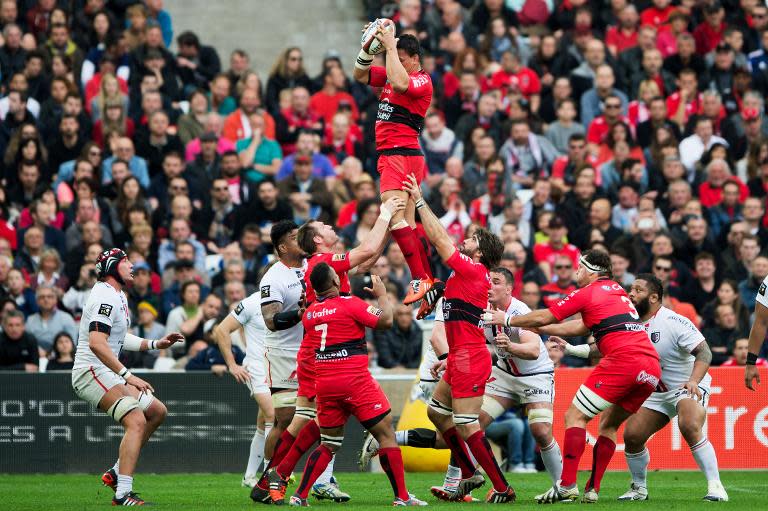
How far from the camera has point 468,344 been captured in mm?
14258

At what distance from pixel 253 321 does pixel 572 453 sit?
15.5 ft

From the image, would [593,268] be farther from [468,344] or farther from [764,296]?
[764,296]

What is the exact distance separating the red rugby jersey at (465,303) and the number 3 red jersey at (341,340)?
88cm

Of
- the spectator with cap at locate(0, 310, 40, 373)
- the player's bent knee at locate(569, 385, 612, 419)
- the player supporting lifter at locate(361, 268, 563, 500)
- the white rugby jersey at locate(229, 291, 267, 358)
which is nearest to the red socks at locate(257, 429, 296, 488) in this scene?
the player supporting lifter at locate(361, 268, 563, 500)

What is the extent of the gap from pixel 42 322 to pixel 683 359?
939cm

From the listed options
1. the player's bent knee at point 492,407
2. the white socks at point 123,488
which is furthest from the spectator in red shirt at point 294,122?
the white socks at point 123,488

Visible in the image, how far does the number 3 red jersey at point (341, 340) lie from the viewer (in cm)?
1372

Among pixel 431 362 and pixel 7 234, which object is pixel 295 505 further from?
pixel 7 234

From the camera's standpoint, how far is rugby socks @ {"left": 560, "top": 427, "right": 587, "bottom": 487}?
1391cm

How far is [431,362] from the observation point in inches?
648

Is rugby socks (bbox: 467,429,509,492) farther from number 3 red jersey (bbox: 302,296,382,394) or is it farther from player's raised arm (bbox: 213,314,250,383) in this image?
player's raised arm (bbox: 213,314,250,383)

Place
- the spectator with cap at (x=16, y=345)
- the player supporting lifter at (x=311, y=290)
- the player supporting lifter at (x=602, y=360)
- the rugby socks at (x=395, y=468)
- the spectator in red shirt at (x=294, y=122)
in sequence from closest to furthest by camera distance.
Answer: the rugby socks at (x=395, y=468) < the player supporting lifter at (x=602, y=360) < the player supporting lifter at (x=311, y=290) < the spectator with cap at (x=16, y=345) < the spectator in red shirt at (x=294, y=122)

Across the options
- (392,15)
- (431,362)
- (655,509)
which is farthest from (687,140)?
(655,509)

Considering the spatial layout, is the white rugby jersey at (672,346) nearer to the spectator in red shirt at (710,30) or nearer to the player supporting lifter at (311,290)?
the player supporting lifter at (311,290)
